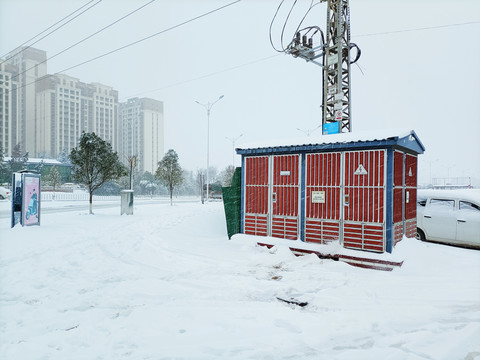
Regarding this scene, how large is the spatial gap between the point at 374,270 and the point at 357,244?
2.95ft

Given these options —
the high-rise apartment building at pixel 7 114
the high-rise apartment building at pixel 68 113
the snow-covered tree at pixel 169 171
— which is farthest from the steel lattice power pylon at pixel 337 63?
the high-rise apartment building at pixel 68 113

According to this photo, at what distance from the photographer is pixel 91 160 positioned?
17.4 m

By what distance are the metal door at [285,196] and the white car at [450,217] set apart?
4.63m

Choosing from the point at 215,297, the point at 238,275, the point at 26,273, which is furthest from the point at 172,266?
the point at 26,273

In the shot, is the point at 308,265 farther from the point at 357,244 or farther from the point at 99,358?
the point at 99,358

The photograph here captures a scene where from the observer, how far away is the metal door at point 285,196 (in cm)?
900

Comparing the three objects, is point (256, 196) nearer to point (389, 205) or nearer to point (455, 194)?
point (389, 205)

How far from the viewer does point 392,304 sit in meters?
4.95

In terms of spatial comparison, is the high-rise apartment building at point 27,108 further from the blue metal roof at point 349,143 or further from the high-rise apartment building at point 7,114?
the blue metal roof at point 349,143

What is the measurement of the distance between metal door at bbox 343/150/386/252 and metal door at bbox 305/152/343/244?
223 mm

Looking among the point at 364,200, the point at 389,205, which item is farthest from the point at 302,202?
the point at 389,205

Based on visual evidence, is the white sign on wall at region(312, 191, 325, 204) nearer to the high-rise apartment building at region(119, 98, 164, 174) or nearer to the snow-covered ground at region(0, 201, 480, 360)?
the snow-covered ground at region(0, 201, 480, 360)

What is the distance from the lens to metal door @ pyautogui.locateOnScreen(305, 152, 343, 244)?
8273 mm

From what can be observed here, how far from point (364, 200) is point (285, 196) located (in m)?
2.35
